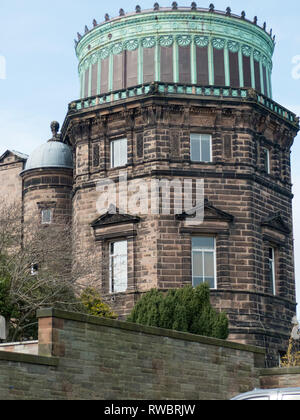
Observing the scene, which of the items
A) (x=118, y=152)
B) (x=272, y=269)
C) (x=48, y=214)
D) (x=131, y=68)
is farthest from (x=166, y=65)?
(x=272, y=269)

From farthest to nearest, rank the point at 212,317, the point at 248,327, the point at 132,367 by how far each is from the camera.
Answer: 1. the point at 248,327
2. the point at 212,317
3. the point at 132,367

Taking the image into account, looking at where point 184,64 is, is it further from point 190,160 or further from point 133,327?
point 133,327

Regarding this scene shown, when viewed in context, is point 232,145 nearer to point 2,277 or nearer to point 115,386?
point 2,277

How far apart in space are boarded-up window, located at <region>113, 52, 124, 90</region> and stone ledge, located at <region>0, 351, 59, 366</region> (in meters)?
23.1

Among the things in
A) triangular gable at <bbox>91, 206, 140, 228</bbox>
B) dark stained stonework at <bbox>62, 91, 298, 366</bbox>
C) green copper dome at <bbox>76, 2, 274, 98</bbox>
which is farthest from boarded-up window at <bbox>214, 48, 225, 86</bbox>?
triangular gable at <bbox>91, 206, 140, 228</bbox>

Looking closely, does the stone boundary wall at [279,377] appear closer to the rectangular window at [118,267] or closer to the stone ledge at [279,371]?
the stone ledge at [279,371]

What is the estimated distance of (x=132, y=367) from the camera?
22203 mm

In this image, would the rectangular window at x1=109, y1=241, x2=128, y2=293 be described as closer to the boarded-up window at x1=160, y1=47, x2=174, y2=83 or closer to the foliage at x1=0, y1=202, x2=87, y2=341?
the foliage at x1=0, y1=202, x2=87, y2=341

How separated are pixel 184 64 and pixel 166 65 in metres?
0.82

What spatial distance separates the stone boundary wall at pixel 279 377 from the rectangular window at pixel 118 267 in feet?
39.1

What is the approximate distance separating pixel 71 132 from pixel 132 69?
4192mm

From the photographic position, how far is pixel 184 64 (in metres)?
40.5

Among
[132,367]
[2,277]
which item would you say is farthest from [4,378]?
[2,277]

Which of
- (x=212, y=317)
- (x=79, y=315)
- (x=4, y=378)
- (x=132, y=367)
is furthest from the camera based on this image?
(x=212, y=317)
